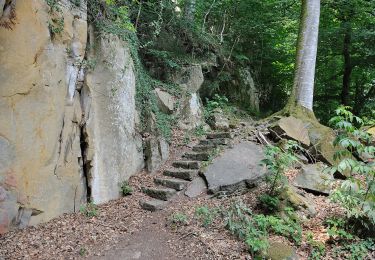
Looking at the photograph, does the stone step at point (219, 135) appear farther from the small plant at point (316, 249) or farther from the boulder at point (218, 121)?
the small plant at point (316, 249)

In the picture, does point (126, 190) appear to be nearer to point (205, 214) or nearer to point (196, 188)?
point (196, 188)

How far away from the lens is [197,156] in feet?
26.5

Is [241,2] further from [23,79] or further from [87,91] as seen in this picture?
[23,79]

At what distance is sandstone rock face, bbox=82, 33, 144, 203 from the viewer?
682 cm

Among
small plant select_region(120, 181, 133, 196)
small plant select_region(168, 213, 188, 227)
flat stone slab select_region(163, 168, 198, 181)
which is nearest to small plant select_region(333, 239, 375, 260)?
small plant select_region(168, 213, 188, 227)

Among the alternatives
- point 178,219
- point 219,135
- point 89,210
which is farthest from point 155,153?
point 178,219

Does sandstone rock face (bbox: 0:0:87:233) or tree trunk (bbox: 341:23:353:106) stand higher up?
tree trunk (bbox: 341:23:353:106)

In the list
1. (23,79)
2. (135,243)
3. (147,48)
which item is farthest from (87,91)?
(147,48)

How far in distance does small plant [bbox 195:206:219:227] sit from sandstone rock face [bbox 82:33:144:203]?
7.37 ft

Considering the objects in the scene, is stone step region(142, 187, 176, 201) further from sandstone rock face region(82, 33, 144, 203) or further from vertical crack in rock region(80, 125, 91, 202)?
vertical crack in rock region(80, 125, 91, 202)

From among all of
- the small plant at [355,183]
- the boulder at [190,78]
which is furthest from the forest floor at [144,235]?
the boulder at [190,78]

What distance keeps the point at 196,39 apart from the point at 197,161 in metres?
5.35

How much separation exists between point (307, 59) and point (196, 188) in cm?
487

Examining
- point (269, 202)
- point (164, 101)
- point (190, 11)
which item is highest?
point (190, 11)
